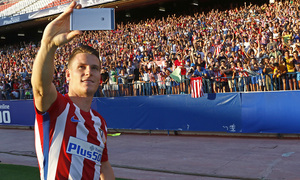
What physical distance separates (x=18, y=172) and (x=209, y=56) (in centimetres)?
878

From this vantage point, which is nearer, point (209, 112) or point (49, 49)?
point (49, 49)

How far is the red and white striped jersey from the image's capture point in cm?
211

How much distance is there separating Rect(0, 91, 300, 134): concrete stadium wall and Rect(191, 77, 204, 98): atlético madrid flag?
23 centimetres

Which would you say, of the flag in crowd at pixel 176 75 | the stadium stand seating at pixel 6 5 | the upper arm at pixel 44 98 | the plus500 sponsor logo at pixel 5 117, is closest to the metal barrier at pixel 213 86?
the flag in crowd at pixel 176 75

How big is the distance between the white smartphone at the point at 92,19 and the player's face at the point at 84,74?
0.59m

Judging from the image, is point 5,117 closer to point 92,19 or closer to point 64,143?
point 64,143

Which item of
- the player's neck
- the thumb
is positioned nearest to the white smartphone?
the thumb

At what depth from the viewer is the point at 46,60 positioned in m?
1.71

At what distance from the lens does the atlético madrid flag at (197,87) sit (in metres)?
12.3

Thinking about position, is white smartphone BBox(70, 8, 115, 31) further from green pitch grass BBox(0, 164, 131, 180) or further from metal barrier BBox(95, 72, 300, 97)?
metal barrier BBox(95, 72, 300, 97)

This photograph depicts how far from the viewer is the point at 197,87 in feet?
40.7

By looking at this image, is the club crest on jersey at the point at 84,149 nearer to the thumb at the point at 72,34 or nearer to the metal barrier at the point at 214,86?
the thumb at the point at 72,34

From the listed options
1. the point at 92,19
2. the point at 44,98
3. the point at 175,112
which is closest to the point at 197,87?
the point at 175,112

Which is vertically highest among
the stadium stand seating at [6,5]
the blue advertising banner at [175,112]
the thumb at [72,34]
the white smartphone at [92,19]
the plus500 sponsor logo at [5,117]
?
the stadium stand seating at [6,5]
